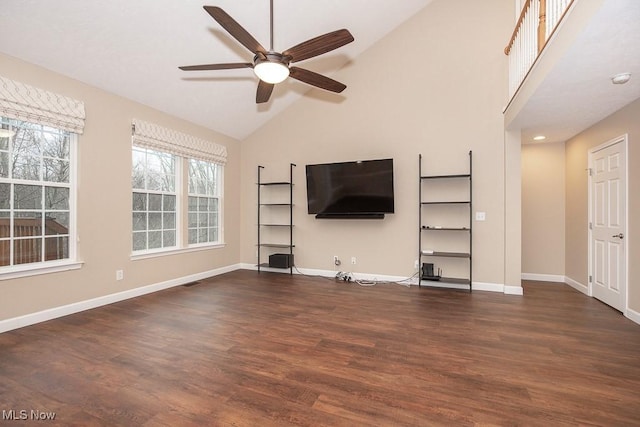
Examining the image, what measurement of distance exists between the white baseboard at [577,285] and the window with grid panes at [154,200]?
20.6 feet

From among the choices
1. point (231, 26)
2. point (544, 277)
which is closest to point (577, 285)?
point (544, 277)

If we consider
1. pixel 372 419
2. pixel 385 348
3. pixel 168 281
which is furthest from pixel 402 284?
pixel 168 281

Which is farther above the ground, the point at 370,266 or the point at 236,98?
the point at 236,98

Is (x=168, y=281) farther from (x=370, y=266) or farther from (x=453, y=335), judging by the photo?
(x=453, y=335)

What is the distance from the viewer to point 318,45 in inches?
102

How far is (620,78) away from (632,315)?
2.50 meters

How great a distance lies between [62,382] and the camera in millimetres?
1957

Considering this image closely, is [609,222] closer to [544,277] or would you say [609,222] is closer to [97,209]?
[544,277]

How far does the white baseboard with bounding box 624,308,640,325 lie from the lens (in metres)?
3.09

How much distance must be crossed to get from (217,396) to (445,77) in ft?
16.6

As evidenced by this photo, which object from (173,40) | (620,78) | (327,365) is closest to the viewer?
(327,365)

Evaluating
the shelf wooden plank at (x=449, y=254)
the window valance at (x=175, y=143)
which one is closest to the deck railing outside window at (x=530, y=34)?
the shelf wooden plank at (x=449, y=254)

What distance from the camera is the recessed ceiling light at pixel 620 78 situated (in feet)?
8.30

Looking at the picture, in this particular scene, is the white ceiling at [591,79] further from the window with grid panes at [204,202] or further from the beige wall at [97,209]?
the window with grid panes at [204,202]
